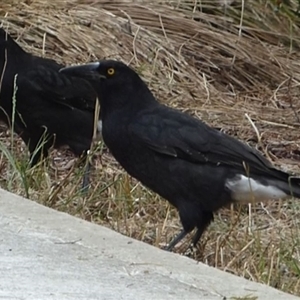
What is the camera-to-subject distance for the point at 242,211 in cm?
609

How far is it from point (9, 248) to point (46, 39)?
192 inches

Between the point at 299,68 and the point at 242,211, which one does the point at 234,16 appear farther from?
the point at 242,211

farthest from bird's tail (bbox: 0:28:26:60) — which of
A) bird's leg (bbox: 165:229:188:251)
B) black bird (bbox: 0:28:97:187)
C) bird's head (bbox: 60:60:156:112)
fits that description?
bird's leg (bbox: 165:229:188:251)

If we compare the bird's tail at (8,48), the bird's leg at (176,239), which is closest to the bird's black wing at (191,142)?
the bird's leg at (176,239)

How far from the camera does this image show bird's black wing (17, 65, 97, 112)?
22.9 ft

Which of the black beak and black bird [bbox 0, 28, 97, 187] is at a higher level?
the black beak

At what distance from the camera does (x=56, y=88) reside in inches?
277

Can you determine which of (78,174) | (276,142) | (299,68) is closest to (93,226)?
(78,174)

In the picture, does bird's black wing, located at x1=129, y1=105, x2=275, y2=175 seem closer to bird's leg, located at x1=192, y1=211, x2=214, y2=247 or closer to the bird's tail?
bird's leg, located at x1=192, y1=211, x2=214, y2=247

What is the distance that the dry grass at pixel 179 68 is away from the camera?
6078 mm

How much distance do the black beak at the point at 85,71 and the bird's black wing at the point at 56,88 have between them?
4.31 ft

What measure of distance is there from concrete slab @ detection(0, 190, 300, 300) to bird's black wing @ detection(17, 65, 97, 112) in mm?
2417

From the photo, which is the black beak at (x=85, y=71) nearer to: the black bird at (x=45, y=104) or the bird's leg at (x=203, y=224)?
the bird's leg at (x=203, y=224)

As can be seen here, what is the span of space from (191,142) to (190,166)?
0.13 meters
